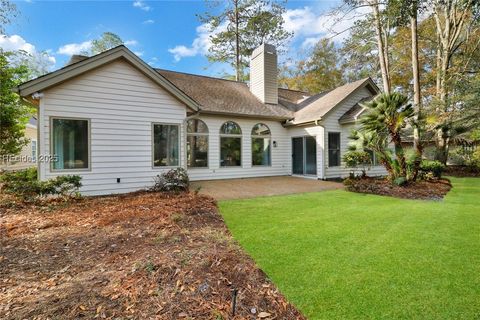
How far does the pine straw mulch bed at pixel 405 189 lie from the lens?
7826 millimetres

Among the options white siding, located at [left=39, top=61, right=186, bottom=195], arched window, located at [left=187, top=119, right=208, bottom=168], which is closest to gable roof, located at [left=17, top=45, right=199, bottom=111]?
white siding, located at [left=39, top=61, right=186, bottom=195]

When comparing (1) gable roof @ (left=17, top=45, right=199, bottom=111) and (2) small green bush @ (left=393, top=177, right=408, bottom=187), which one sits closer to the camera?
(1) gable roof @ (left=17, top=45, right=199, bottom=111)

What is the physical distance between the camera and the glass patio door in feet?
40.2

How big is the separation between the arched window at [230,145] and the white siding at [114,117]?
11.5ft

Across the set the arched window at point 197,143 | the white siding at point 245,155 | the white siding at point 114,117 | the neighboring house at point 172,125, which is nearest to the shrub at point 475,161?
the neighboring house at point 172,125

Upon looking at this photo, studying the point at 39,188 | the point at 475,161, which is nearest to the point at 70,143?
the point at 39,188

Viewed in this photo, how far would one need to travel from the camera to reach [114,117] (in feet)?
26.2

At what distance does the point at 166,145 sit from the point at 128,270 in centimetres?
623

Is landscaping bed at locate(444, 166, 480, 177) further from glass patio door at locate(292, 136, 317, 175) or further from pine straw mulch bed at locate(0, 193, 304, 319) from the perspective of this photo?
pine straw mulch bed at locate(0, 193, 304, 319)

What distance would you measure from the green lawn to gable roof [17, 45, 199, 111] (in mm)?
4701

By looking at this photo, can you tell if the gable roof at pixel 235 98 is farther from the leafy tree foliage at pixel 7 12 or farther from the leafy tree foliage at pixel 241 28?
the leafy tree foliage at pixel 241 28

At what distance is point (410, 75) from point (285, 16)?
12.1 metres

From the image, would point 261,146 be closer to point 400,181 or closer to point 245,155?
point 245,155

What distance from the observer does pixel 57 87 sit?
7305 millimetres
